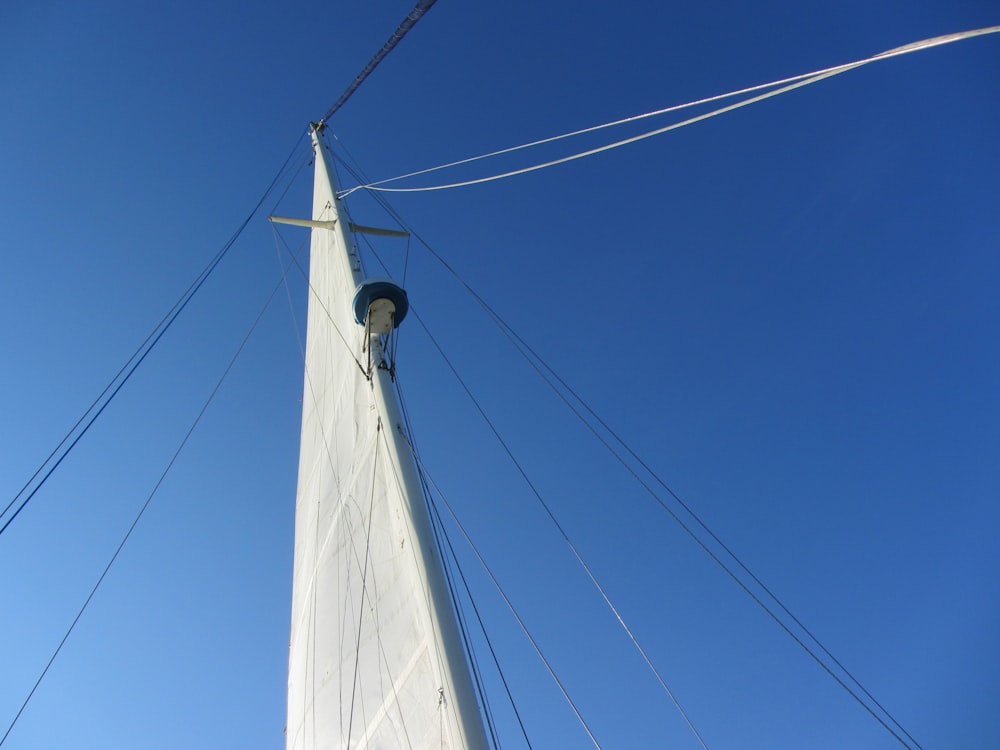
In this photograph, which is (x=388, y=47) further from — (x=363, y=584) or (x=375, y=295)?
(x=363, y=584)

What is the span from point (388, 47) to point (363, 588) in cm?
408

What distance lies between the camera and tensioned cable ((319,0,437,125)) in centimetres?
299

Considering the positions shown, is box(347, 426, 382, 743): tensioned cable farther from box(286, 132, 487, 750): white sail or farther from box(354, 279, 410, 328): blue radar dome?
box(354, 279, 410, 328): blue radar dome

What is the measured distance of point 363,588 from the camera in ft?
12.0

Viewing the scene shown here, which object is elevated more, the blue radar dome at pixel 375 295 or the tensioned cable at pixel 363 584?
the blue radar dome at pixel 375 295

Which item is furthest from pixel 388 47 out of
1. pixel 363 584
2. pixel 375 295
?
pixel 363 584

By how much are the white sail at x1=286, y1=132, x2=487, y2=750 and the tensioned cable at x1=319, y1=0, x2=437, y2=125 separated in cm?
136

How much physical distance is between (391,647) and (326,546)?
165 centimetres

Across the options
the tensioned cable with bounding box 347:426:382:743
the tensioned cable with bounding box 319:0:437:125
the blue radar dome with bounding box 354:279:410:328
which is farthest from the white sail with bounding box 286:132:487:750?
the tensioned cable with bounding box 319:0:437:125

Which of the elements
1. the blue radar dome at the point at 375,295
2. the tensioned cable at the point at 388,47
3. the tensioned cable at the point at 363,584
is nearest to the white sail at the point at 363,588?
the tensioned cable at the point at 363,584

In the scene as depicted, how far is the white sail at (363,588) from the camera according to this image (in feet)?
9.36

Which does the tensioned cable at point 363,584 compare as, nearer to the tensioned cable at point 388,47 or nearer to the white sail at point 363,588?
the white sail at point 363,588

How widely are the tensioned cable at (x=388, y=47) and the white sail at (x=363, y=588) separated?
1362 millimetres

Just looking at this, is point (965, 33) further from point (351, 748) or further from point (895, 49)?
point (351, 748)
